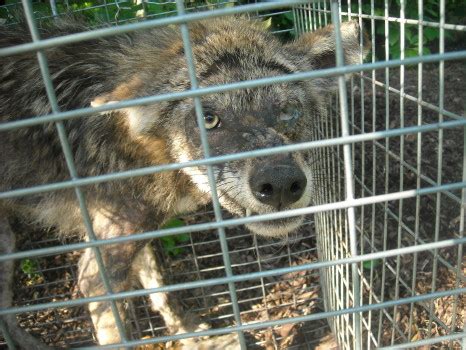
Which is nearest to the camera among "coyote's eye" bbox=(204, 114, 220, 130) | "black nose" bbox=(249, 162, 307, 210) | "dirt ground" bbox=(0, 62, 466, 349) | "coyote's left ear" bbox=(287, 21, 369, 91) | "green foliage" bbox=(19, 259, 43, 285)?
"black nose" bbox=(249, 162, 307, 210)

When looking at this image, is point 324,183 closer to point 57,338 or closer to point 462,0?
point 57,338

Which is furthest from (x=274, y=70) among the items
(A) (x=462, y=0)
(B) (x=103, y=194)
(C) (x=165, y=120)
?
(A) (x=462, y=0)

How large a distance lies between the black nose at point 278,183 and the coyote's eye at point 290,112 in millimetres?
618

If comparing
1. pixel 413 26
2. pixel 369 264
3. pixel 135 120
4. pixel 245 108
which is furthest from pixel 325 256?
pixel 413 26

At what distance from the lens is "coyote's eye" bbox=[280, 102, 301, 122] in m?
2.58

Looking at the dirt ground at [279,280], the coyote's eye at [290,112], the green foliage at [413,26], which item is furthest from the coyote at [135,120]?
the green foliage at [413,26]

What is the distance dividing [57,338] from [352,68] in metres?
3.68

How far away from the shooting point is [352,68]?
3.74ft

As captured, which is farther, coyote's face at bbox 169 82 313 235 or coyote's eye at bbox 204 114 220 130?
coyote's eye at bbox 204 114 220 130

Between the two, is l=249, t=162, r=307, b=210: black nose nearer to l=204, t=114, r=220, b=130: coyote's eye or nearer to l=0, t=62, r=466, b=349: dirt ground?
l=204, t=114, r=220, b=130: coyote's eye

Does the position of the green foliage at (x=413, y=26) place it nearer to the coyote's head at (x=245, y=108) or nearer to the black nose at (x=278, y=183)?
the coyote's head at (x=245, y=108)

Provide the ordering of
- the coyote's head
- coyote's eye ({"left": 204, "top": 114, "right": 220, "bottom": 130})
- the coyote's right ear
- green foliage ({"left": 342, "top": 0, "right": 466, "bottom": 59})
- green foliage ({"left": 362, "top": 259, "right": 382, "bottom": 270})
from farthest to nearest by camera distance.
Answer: green foliage ({"left": 342, "top": 0, "right": 466, "bottom": 59}), green foliage ({"left": 362, "top": 259, "right": 382, "bottom": 270}), coyote's eye ({"left": 204, "top": 114, "right": 220, "bottom": 130}), the coyote's right ear, the coyote's head

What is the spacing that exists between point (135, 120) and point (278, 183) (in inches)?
44.3

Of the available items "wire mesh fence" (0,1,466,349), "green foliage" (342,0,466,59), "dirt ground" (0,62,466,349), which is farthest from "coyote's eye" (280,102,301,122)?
"green foliage" (342,0,466,59)
